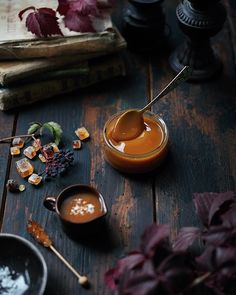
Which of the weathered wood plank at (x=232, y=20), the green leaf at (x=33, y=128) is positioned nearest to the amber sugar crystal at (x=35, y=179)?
the green leaf at (x=33, y=128)

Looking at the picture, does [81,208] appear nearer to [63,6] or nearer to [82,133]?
[82,133]

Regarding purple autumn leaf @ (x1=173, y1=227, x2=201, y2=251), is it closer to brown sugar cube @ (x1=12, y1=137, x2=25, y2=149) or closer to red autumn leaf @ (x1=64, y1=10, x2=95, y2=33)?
brown sugar cube @ (x1=12, y1=137, x2=25, y2=149)

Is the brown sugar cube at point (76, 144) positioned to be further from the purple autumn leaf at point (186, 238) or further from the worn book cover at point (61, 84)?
the purple autumn leaf at point (186, 238)

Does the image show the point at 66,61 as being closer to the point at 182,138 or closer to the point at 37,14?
the point at 37,14

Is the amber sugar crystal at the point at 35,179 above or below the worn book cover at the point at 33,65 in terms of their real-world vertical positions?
below

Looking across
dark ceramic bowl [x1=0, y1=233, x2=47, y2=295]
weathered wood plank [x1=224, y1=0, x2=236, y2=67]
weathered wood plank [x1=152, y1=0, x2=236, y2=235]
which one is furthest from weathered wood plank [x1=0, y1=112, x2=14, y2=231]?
weathered wood plank [x1=224, y1=0, x2=236, y2=67]

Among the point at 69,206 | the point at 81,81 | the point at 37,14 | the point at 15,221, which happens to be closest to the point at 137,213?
the point at 69,206
